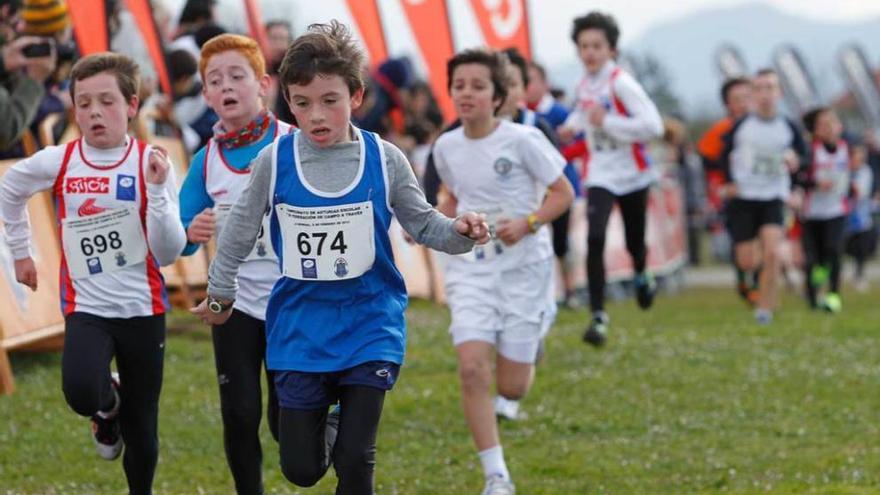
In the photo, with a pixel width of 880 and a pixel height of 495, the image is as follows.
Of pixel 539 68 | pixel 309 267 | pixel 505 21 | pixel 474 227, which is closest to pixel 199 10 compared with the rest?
pixel 539 68

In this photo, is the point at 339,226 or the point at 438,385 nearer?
the point at 339,226

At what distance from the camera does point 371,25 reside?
54.1 feet

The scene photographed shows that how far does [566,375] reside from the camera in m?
10.4

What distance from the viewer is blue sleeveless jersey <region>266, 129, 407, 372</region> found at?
17.1 ft

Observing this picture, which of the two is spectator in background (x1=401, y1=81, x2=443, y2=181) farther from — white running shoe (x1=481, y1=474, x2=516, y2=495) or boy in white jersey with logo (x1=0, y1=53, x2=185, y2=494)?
boy in white jersey with logo (x1=0, y1=53, x2=185, y2=494)

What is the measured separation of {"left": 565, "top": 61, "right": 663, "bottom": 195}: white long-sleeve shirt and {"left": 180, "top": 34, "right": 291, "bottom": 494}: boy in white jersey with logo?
505 cm

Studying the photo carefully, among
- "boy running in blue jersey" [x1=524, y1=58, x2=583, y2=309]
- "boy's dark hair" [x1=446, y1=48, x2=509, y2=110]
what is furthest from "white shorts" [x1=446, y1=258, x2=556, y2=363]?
"boy running in blue jersey" [x1=524, y1=58, x2=583, y2=309]

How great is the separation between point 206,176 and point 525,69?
388cm

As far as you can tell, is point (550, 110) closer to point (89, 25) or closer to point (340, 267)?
point (89, 25)

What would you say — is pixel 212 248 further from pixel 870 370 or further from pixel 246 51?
pixel 246 51

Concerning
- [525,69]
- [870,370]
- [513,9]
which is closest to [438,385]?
[525,69]

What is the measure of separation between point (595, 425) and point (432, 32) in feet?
28.3

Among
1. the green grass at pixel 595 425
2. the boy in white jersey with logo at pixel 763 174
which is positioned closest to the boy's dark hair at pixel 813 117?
the boy in white jersey with logo at pixel 763 174

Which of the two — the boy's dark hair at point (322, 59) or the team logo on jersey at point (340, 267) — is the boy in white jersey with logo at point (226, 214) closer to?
the team logo on jersey at point (340, 267)
